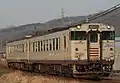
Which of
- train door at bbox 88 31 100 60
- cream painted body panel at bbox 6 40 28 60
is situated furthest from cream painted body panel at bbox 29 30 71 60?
cream painted body panel at bbox 6 40 28 60

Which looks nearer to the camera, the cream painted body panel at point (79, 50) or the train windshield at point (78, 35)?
the cream painted body panel at point (79, 50)

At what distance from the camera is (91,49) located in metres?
24.2

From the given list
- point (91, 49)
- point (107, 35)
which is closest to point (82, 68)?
point (91, 49)

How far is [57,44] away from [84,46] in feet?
9.94

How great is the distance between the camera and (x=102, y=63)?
24141 millimetres

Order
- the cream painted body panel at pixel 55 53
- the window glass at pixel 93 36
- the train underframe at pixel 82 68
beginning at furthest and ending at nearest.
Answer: the cream painted body panel at pixel 55 53
the window glass at pixel 93 36
the train underframe at pixel 82 68

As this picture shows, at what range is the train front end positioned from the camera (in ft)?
78.6

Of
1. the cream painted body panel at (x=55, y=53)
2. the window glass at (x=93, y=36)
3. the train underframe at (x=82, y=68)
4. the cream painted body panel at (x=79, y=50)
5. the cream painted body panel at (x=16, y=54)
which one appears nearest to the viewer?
the cream painted body panel at (x=79, y=50)

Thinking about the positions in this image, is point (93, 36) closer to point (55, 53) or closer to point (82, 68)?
point (82, 68)

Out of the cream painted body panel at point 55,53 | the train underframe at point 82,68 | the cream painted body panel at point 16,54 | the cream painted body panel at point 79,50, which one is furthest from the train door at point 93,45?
the cream painted body panel at point 16,54

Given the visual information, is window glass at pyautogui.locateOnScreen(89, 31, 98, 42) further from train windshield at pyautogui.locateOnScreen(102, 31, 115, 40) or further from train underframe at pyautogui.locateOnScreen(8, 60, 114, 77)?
train underframe at pyautogui.locateOnScreen(8, 60, 114, 77)

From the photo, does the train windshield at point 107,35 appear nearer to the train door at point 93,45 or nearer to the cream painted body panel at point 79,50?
the train door at point 93,45

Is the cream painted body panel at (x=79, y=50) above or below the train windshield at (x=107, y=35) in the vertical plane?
below

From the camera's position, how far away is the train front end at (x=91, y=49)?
23969 mm
